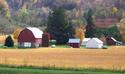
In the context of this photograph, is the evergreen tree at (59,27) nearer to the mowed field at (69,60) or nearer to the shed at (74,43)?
the shed at (74,43)

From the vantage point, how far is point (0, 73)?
108 feet

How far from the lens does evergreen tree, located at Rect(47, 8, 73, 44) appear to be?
108 metres

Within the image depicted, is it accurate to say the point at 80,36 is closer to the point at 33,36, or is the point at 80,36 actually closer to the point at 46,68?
the point at 33,36

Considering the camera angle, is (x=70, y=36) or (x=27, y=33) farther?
(x=70, y=36)

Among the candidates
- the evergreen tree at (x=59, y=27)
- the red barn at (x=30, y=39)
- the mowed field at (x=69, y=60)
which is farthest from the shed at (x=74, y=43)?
the mowed field at (x=69, y=60)

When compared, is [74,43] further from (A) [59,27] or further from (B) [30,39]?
(A) [59,27]

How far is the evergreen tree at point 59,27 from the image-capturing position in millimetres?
107875

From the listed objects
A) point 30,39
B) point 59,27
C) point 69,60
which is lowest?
point 69,60

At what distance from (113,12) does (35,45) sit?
104687 millimetres

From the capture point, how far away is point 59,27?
111062 mm

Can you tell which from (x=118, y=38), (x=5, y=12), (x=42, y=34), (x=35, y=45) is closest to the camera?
(x=35, y=45)

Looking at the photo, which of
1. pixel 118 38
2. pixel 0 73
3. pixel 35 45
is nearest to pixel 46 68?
pixel 0 73

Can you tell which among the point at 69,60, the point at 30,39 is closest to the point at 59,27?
the point at 30,39

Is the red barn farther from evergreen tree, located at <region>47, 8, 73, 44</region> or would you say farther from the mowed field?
the mowed field
